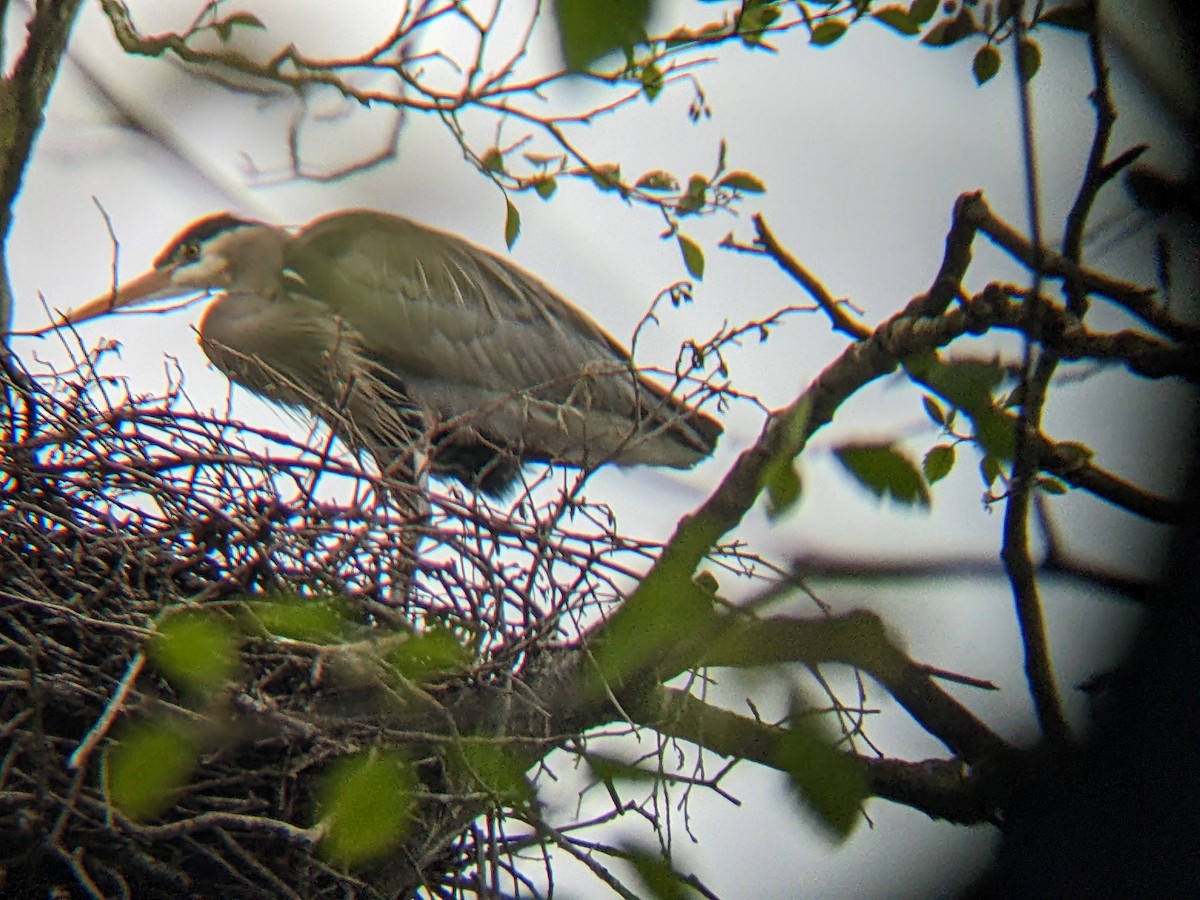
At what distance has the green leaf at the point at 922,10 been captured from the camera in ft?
3.05

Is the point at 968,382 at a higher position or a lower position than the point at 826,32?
lower

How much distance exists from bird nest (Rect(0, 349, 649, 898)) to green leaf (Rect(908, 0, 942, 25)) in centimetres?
56

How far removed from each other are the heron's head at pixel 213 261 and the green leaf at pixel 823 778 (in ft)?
7.54

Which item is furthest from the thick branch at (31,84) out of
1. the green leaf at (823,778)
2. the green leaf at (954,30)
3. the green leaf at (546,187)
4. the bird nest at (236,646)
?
the green leaf at (823,778)

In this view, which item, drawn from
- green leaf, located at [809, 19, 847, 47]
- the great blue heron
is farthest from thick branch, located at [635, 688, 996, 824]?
the great blue heron

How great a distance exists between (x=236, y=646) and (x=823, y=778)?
2.16 ft

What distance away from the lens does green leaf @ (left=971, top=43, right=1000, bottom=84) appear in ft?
3.21

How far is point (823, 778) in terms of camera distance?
1.88 ft

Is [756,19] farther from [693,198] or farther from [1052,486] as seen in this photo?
[1052,486]

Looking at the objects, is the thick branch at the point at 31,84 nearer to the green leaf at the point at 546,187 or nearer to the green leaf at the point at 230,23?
the green leaf at the point at 546,187

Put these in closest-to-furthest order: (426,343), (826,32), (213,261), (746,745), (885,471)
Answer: (885,471)
(826,32)
(746,745)
(426,343)
(213,261)

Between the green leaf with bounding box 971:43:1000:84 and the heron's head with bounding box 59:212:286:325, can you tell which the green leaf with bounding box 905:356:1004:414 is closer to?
the green leaf with bounding box 971:43:1000:84

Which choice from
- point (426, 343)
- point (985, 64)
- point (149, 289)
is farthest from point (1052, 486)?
point (149, 289)

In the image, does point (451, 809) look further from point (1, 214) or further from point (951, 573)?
point (1, 214)
